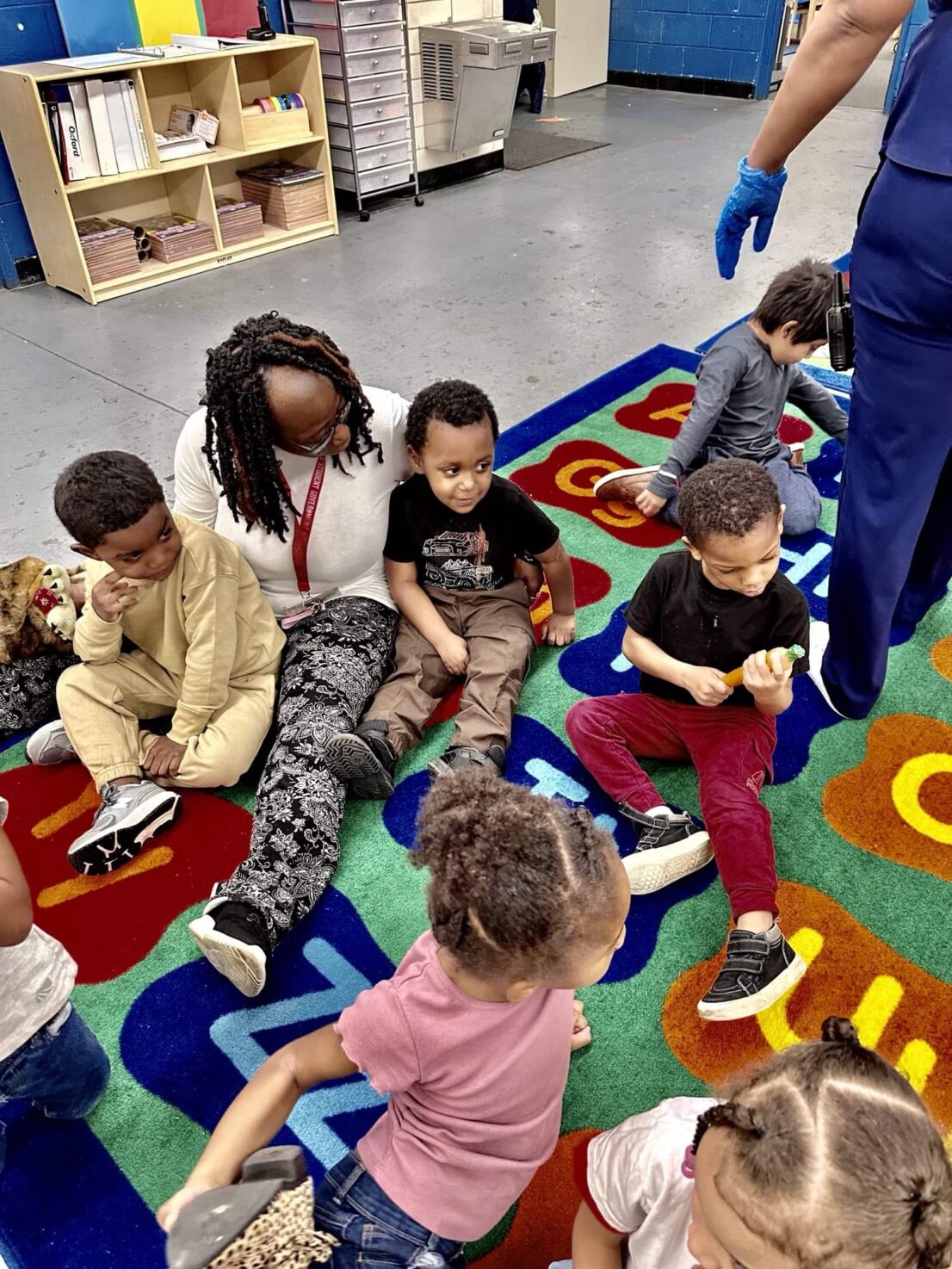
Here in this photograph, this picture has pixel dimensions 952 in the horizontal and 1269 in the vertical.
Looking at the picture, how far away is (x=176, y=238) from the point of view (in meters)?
4.02

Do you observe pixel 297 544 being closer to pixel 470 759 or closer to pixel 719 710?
pixel 470 759

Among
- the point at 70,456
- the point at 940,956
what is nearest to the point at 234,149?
the point at 70,456

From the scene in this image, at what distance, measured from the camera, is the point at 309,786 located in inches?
59.0

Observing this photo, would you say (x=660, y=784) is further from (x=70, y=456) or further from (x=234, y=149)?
(x=234, y=149)

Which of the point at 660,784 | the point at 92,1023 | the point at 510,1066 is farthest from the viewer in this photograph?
the point at 660,784

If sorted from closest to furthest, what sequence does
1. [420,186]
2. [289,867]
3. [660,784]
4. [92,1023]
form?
[92,1023] → [289,867] → [660,784] → [420,186]

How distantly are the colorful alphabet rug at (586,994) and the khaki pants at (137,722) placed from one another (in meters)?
0.10

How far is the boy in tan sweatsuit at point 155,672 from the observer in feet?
4.81

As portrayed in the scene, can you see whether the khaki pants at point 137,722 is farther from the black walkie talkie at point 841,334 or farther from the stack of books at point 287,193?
the stack of books at point 287,193

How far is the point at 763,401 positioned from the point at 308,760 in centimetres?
140

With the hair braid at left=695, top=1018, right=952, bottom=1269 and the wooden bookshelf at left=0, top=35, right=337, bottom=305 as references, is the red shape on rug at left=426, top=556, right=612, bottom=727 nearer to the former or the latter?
the hair braid at left=695, top=1018, right=952, bottom=1269

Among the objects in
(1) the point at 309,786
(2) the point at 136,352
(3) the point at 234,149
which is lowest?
(2) the point at 136,352


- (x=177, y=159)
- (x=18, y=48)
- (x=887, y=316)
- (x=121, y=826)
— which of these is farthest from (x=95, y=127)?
(x=887, y=316)

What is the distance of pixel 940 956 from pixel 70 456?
8.62 feet
